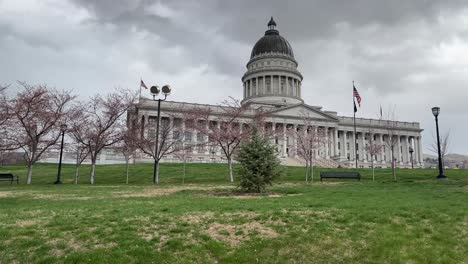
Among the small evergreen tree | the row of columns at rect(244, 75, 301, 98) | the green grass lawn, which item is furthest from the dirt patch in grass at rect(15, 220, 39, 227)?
the row of columns at rect(244, 75, 301, 98)

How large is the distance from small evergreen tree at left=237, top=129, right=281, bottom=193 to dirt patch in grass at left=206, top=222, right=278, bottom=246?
8.82 m

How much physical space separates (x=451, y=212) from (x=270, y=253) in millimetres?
6941

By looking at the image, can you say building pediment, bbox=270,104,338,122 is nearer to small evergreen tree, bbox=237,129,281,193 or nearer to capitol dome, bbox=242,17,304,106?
capitol dome, bbox=242,17,304,106

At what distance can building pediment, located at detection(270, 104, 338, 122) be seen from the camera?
85169 mm

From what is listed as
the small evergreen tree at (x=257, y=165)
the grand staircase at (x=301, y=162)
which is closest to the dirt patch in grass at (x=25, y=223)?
the small evergreen tree at (x=257, y=165)

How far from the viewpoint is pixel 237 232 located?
9.82 m

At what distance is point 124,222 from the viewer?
10.8 m

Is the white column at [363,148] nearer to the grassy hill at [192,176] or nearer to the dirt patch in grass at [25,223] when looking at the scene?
the grassy hill at [192,176]

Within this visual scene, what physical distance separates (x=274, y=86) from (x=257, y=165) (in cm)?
8387

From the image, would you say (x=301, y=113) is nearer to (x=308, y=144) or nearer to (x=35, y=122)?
(x=308, y=144)

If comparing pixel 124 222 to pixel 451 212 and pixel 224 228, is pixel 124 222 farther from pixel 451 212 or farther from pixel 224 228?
pixel 451 212

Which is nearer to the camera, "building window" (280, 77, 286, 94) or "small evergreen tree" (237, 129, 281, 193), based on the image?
"small evergreen tree" (237, 129, 281, 193)

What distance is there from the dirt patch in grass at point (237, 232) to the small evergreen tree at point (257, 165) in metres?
8.82

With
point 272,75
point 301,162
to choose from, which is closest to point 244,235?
point 301,162
